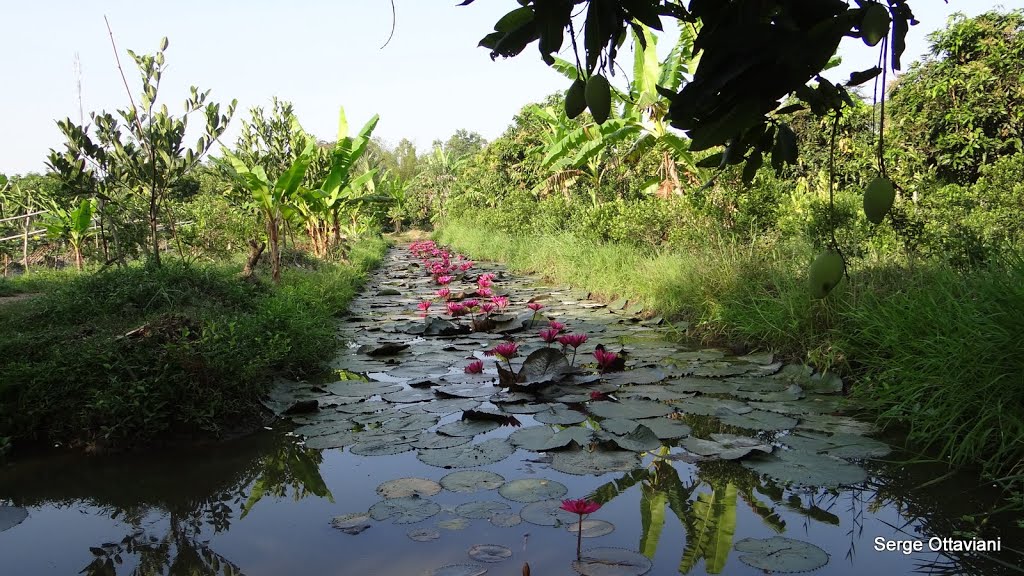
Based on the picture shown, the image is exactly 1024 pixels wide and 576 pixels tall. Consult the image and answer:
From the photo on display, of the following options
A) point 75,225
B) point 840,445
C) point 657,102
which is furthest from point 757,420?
point 75,225

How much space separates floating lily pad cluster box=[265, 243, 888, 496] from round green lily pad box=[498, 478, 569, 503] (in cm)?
17

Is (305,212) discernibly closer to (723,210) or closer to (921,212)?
(723,210)

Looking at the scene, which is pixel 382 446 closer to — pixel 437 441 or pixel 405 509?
pixel 437 441

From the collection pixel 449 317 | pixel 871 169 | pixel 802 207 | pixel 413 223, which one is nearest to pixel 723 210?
pixel 802 207

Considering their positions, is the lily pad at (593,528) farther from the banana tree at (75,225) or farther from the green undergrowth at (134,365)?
the banana tree at (75,225)

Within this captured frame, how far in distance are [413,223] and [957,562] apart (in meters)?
33.4

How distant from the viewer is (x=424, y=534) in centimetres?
217

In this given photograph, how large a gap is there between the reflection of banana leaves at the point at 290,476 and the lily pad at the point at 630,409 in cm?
143

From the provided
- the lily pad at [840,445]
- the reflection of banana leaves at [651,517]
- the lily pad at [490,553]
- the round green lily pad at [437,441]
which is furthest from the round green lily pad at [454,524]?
the lily pad at [840,445]

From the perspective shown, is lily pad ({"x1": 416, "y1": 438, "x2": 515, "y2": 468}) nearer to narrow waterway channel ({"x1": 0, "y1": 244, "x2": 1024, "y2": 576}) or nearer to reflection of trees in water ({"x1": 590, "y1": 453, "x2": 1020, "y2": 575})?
narrow waterway channel ({"x1": 0, "y1": 244, "x2": 1024, "y2": 576})

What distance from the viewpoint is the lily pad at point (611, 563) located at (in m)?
1.88

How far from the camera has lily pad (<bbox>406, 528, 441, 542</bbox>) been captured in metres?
2.14

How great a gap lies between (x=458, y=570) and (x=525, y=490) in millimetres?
603

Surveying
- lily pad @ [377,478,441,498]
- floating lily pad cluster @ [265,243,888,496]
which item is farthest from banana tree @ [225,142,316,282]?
lily pad @ [377,478,441,498]
